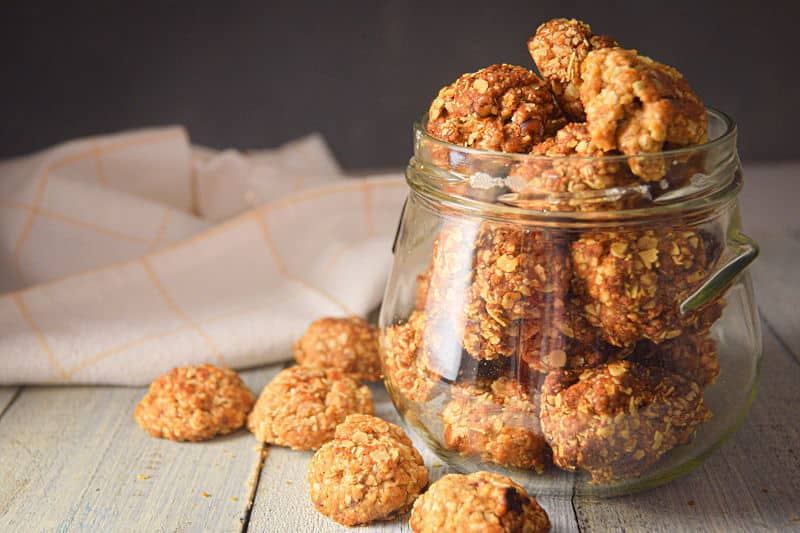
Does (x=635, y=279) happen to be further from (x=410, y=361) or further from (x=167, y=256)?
(x=167, y=256)

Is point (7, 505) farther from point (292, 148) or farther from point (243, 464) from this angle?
point (292, 148)

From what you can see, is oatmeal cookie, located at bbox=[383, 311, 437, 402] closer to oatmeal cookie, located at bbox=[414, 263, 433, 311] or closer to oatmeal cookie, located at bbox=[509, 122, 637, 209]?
oatmeal cookie, located at bbox=[414, 263, 433, 311]

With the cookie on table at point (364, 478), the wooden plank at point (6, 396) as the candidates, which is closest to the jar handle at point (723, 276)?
the cookie on table at point (364, 478)

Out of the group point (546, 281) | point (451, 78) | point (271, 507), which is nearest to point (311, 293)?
point (271, 507)

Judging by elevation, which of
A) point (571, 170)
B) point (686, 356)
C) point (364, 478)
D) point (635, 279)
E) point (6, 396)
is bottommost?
point (6, 396)

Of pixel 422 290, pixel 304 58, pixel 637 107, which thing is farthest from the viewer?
pixel 304 58

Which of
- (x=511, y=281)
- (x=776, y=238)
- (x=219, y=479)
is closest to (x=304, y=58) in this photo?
(x=776, y=238)

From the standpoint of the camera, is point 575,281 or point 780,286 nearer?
point 575,281
